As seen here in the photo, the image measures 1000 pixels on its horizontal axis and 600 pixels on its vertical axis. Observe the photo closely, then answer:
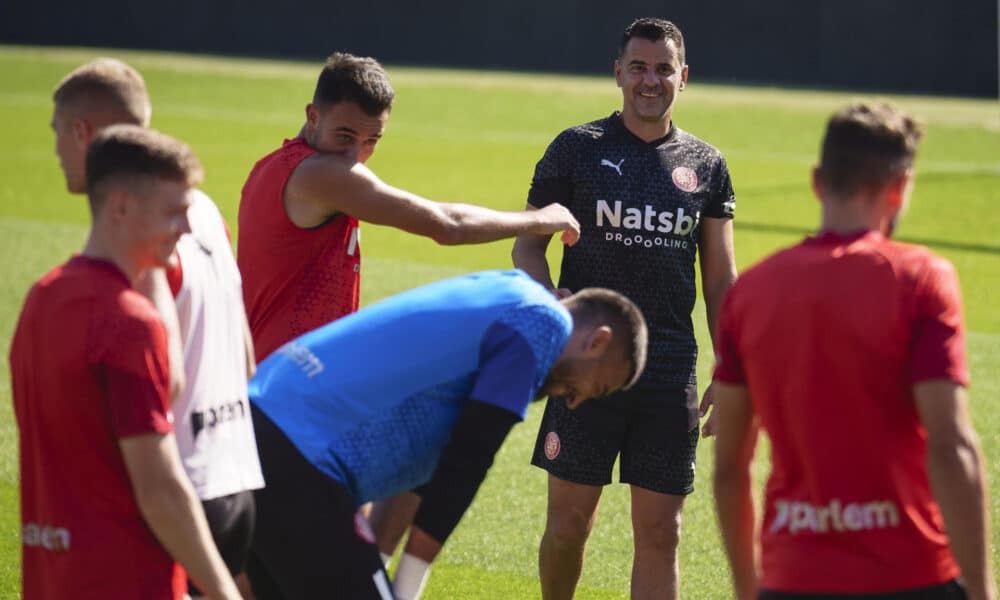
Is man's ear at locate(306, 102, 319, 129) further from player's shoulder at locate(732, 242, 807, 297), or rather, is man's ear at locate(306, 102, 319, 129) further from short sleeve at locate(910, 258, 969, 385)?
short sleeve at locate(910, 258, 969, 385)

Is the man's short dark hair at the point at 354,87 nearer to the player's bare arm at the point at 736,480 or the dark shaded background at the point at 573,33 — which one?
the player's bare arm at the point at 736,480

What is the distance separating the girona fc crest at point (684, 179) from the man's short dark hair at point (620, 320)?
1.82 m

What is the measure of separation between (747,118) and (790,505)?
2581 cm

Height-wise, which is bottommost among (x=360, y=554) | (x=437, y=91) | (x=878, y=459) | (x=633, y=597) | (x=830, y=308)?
(x=437, y=91)

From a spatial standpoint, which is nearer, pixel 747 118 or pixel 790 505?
pixel 790 505

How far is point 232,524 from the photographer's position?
3734 millimetres

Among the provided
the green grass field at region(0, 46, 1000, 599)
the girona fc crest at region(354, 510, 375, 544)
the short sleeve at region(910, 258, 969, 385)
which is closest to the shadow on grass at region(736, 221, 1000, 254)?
the green grass field at region(0, 46, 1000, 599)

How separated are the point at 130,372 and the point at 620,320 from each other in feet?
4.48

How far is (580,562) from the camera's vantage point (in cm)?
562

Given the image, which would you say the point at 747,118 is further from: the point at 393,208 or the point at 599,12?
the point at 393,208

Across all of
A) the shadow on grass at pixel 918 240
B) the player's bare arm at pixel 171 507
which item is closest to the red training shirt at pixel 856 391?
the player's bare arm at pixel 171 507

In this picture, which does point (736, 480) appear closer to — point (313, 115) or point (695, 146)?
point (313, 115)

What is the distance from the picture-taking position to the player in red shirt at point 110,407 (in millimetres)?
3119

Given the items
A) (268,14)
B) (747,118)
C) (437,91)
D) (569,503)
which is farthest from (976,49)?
(569,503)
